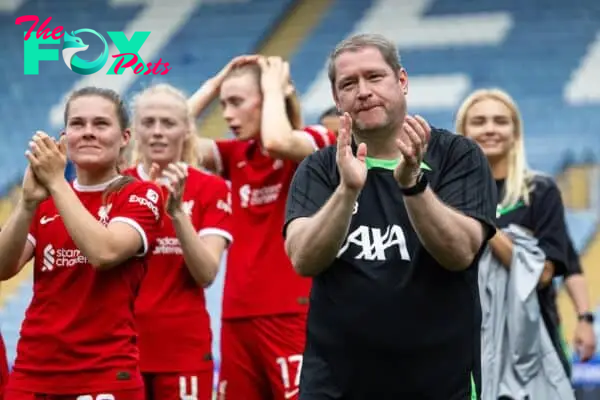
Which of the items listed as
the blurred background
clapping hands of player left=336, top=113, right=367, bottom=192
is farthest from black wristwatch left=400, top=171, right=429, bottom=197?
the blurred background

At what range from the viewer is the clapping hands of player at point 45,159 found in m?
4.18

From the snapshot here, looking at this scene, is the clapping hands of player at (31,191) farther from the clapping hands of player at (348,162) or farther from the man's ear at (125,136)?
the clapping hands of player at (348,162)

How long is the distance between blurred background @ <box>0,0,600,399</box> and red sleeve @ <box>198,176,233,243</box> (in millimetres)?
5384

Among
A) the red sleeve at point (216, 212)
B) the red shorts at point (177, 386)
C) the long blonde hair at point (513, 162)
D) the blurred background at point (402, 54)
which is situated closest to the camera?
the red shorts at point (177, 386)

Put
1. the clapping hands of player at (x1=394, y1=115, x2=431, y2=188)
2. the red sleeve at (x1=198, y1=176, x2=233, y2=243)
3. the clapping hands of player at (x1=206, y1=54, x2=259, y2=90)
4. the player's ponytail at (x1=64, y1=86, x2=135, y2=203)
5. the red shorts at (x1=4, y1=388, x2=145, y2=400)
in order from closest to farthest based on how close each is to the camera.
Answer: the clapping hands of player at (x1=394, y1=115, x2=431, y2=188) → the red shorts at (x1=4, y1=388, x2=145, y2=400) → the player's ponytail at (x1=64, y1=86, x2=135, y2=203) → the red sleeve at (x1=198, y1=176, x2=233, y2=243) → the clapping hands of player at (x1=206, y1=54, x2=259, y2=90)

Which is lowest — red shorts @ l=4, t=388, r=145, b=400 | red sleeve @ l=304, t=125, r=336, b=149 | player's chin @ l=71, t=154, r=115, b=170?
red shorts @ l=4, t=388, r=145, b=400

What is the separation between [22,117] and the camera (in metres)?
13.4

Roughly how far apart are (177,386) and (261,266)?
0.77 metres

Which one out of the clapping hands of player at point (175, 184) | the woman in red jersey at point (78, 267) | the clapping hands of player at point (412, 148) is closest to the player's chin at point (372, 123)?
the clapping hands of player at point (412, 148)

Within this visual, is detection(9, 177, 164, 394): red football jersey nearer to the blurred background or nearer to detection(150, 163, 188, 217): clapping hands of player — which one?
detection(150, 163, 188, 217): clapping hands of player

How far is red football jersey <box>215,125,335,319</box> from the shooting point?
5789mm

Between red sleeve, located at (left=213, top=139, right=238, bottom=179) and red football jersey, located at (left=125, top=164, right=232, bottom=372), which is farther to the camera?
red sleeve, located at (left=213, top=139, right=238, bottom=179)

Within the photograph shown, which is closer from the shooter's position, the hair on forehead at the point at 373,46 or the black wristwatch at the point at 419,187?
the black wristwatch at the point at 419,187

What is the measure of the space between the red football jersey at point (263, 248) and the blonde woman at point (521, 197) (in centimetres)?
74
